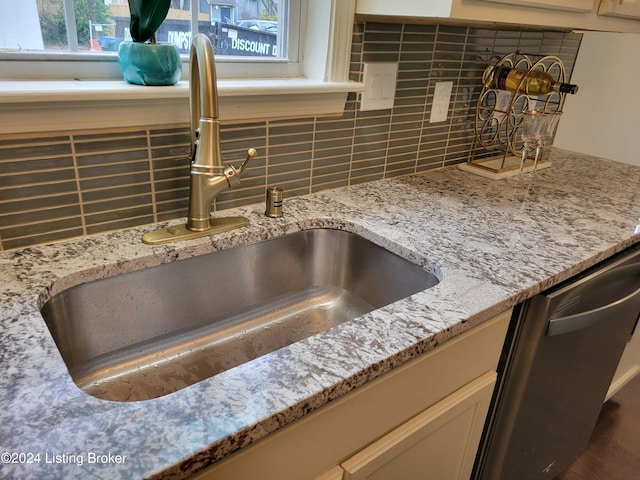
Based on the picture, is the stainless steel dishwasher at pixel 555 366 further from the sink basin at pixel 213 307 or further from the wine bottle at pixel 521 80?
the wine bottle at pixel 521 80

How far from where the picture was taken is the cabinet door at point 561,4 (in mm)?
1024

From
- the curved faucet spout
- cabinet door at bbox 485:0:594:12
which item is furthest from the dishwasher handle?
the curved faucet spout

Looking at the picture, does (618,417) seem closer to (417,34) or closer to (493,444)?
(493,444)

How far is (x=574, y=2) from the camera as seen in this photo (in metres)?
1.14

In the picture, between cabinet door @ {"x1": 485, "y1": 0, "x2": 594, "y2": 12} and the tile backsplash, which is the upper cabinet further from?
the tile backsplash

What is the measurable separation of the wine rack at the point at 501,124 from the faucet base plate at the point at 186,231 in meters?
0.84

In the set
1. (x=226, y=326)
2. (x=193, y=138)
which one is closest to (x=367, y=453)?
(x=226, y=326)

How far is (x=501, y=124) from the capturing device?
1.61 metres

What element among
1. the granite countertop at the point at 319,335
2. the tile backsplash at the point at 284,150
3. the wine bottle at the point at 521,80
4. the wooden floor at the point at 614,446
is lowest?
the wooden floor at the point at 614,446

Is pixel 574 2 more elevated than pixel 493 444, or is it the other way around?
pixel 574 2

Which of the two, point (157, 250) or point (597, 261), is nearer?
point (157, 250)

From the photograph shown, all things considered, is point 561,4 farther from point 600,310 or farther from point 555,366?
point 555,366

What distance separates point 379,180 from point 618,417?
1.25 m

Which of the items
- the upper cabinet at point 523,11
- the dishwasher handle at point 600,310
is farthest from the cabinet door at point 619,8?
the dishwasher handle at point 600,310
